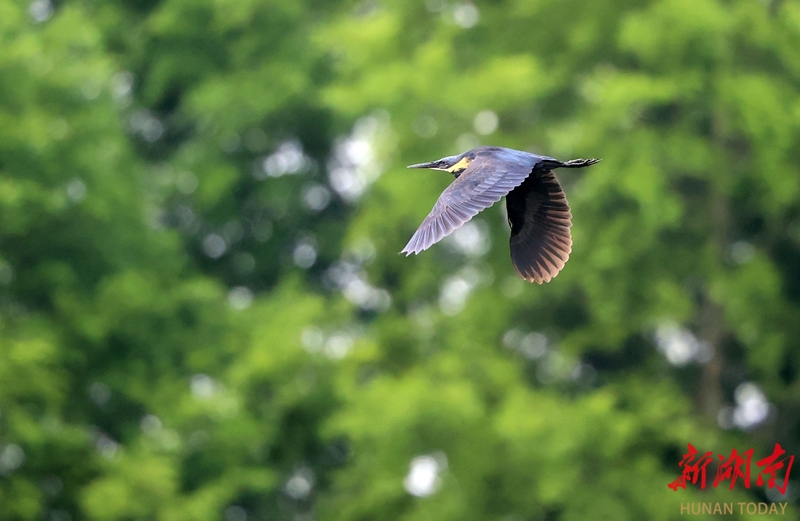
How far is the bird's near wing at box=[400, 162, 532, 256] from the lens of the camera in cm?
756

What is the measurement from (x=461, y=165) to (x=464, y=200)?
3.80ft

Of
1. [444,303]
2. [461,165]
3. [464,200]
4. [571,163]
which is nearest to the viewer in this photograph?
[464,200]

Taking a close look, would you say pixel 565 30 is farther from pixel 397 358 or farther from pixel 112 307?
pixel 112 307

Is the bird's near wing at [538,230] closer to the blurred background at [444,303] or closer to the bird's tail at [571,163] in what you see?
the bird's tail at [571,163]

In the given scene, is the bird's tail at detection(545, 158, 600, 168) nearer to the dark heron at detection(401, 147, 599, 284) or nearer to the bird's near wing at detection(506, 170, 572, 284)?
the dark heron at detection(401, 147, 599, 284)

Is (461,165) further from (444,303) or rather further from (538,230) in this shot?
(444,303)

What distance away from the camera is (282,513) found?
18391 millimetres

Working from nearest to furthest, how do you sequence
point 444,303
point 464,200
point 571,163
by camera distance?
point 464,200
point 571,163
point 444,303

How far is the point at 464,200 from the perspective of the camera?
7852mm

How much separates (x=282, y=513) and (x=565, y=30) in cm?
622

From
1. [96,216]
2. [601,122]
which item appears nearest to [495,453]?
[601,122]

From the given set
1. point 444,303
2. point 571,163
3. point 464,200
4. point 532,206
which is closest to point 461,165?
point 532,206

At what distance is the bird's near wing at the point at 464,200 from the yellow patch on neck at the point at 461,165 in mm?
590

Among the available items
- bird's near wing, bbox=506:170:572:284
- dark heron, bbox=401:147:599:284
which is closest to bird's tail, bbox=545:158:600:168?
dark heron, bbox=401:147:599:284
